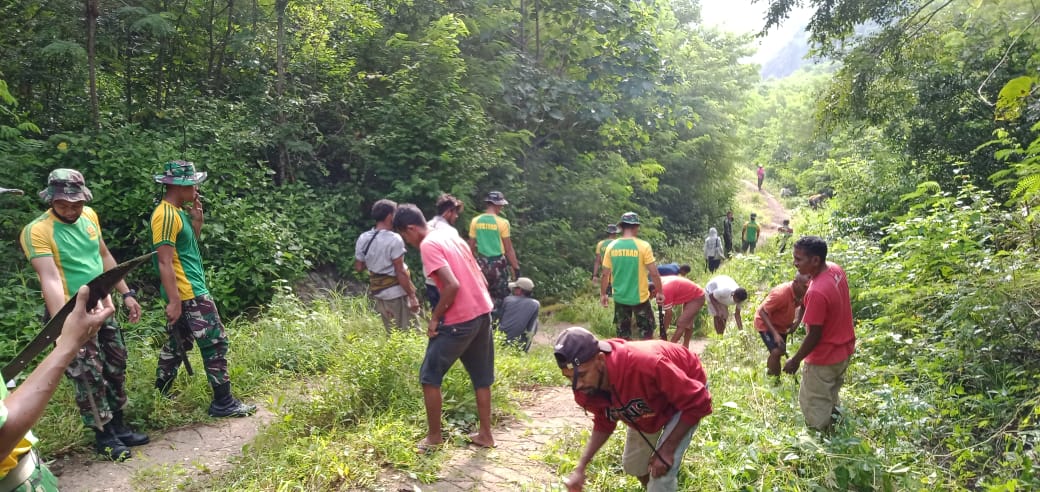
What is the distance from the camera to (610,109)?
13406 mm

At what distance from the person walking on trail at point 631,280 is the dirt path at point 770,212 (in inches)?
686

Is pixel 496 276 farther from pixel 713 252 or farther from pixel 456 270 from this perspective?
pixel 713 252

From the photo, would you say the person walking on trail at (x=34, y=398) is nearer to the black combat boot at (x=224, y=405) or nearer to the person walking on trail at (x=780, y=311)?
the black combat boot at (x=224, y=405)

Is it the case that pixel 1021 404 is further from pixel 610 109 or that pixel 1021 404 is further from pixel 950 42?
pixel 610 109

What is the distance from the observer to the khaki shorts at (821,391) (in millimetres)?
4285

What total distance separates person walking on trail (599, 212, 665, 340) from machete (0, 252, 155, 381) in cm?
550

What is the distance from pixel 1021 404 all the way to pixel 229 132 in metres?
9.16

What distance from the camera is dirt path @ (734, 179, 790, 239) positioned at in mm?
25741

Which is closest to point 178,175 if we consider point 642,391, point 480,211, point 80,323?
point 80,323

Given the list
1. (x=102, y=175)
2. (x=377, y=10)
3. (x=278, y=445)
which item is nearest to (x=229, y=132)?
(x=102, y=175)

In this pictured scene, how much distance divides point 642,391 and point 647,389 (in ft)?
0.08

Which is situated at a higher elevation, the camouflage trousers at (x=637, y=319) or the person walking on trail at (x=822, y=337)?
the person walking on trail at (x=822, y=337)

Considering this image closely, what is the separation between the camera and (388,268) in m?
6.24

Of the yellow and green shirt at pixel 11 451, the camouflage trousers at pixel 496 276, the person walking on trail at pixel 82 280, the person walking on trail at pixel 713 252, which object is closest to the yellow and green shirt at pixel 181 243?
the person walking on trail at pixel 82 280
